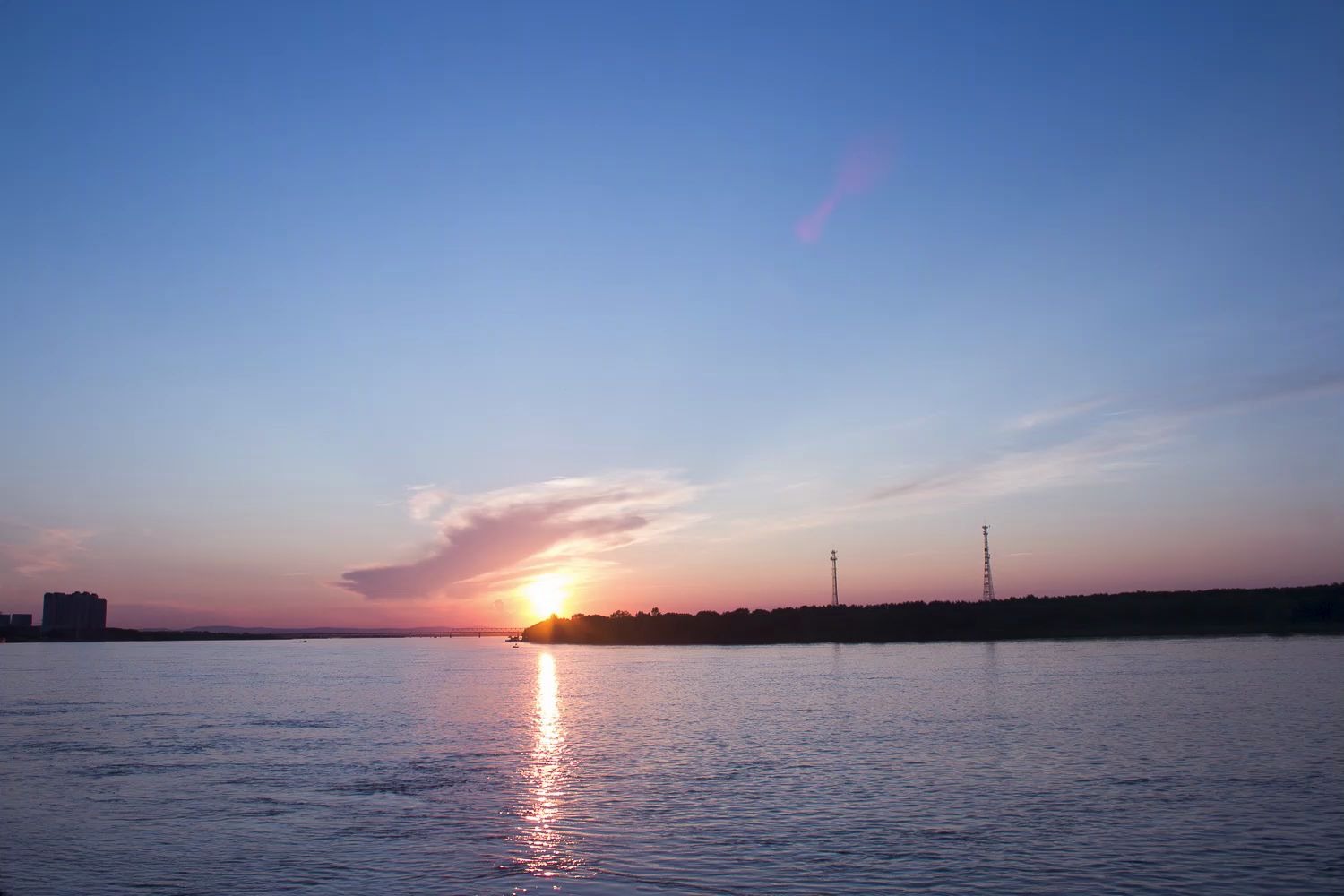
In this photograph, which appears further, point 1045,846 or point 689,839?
point 689,839

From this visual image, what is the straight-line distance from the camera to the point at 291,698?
90.0 metres

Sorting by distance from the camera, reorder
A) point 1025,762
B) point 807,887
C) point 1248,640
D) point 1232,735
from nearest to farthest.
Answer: point 807,887 < point 1025,762 < point 1232,735 < point 1248,640

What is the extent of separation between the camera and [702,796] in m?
34.9

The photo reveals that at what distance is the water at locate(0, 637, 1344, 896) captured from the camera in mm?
24688

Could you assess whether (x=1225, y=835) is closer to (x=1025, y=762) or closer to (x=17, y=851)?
(x=1025, y=762)

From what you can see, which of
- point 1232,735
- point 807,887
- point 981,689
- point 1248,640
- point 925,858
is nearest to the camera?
point 807,887

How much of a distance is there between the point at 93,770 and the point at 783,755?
101ft

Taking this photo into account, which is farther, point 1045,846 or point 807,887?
point 1045,846

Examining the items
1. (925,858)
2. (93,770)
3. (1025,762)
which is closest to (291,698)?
(93,770)

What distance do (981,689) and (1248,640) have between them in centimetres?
10898

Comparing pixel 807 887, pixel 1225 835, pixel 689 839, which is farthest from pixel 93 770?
pixel 1225 835

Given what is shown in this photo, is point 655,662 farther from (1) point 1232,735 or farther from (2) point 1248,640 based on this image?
(1) point 1232,735

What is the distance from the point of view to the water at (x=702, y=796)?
2469 cm

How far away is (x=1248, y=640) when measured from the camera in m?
161
